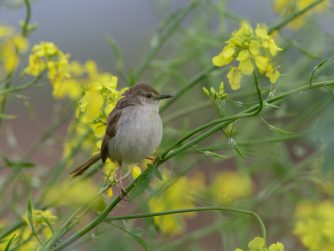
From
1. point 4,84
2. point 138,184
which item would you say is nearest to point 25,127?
point 4,84

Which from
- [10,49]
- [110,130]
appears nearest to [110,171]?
[110,130]

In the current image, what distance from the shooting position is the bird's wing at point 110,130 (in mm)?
2459

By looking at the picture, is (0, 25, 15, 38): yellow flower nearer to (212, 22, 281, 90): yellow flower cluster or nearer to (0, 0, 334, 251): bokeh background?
(0, 0, 334, 251): bokeh background

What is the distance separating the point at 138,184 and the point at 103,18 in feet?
27.1

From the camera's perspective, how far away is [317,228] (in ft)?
9.07

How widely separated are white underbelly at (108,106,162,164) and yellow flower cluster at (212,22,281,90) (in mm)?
603

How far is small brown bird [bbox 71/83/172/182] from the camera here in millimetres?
2523

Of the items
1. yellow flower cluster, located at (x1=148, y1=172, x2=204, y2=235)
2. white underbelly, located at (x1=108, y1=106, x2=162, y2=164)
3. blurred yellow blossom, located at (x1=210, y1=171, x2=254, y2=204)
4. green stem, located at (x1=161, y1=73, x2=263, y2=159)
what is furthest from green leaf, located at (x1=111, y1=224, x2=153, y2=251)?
blurred yellow blossom, located at (x1=210, y1=171, x2=254, y2=204)

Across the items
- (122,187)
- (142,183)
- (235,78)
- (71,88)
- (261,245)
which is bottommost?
(261,245)

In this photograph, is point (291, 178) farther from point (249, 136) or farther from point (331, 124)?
point (331, 124)

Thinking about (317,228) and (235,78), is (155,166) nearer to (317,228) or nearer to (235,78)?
(235,78)

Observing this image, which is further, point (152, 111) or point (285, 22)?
point (285, 22)

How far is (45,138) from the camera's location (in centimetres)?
314

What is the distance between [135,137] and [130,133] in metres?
→ 0.04
